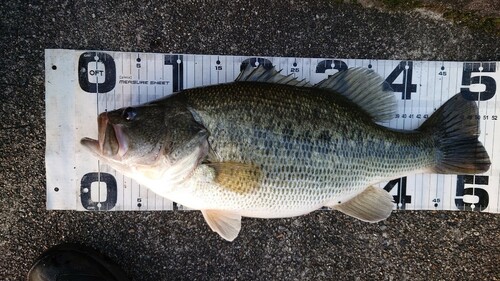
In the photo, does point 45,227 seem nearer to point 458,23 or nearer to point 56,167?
point 56,167

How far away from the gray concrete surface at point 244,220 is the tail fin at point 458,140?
1.28 ft

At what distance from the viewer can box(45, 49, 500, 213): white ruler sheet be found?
8.12 feet

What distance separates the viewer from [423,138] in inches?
93.2

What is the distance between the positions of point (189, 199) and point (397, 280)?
58.4 inches

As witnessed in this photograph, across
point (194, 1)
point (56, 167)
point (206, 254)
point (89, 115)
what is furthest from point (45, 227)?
point (194, 1)

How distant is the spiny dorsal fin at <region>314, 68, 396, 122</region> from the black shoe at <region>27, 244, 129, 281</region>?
5.42 feet

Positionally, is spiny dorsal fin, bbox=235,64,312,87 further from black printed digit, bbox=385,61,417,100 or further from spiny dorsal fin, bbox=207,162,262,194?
black printed digit, bbox=385,61,417,100

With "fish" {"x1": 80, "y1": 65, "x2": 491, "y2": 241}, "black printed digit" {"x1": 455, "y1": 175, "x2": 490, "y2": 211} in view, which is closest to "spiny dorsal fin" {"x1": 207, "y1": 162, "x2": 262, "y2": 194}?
"fish" {"x1": 80, "y1": 65, "x2": 491, "y2": 241}

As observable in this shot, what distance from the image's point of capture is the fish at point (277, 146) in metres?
2.01

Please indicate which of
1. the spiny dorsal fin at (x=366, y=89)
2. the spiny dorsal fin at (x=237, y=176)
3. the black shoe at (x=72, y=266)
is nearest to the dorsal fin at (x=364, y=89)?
the spiny dorsal fin at (x=366, y=89)

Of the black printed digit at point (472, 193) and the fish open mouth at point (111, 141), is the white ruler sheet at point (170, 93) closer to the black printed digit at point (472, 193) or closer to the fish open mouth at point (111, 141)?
the black printed digit at point (472, 193)

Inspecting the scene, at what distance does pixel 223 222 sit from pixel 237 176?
346 millimetres

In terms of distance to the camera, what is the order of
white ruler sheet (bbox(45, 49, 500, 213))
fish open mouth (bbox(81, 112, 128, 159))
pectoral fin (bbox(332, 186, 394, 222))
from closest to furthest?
fish open mouth (bbox(81, 112, 128, 159)), pectoral fin (bbox(332, 186, 394, 222)), white ruler sheet (bbox(45, 49, 500, 213))

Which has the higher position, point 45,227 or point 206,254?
point 45,227
